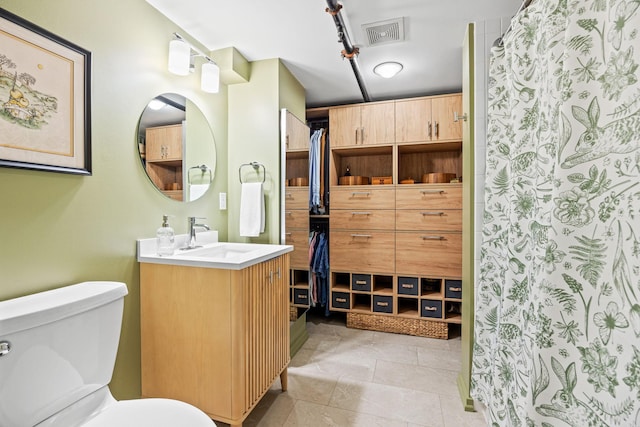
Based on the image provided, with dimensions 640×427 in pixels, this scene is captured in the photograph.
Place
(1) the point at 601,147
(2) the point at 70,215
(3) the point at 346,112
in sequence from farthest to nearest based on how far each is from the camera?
(3) the point at 346,112, (2) the point at 70,215, (1) the point at 601,147

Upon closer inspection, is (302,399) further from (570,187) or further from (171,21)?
(171,21)

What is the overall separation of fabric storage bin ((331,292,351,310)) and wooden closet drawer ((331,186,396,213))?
0.87 m

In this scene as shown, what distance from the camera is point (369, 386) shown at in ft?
6.23

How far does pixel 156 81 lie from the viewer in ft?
5.41

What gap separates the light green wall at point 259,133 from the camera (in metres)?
2.21

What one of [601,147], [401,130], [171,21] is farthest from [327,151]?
[601,147]

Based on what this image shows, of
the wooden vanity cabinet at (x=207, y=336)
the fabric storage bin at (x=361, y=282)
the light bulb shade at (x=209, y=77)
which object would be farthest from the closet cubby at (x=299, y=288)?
the light bulb shade at (x=209, y=77)

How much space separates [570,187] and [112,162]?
183cm

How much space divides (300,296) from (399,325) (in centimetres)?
102

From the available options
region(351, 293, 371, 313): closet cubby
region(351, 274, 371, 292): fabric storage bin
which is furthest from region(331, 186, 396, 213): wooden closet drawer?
region(351, 293, 371, 313): closet cubby

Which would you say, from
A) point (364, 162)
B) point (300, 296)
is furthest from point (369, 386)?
point (364, 162)

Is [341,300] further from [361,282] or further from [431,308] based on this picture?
[431,308]

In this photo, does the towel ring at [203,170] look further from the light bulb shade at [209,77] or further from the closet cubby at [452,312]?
the closet cubby at [452,312]

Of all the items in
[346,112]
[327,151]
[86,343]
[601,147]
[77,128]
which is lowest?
[86,343]
